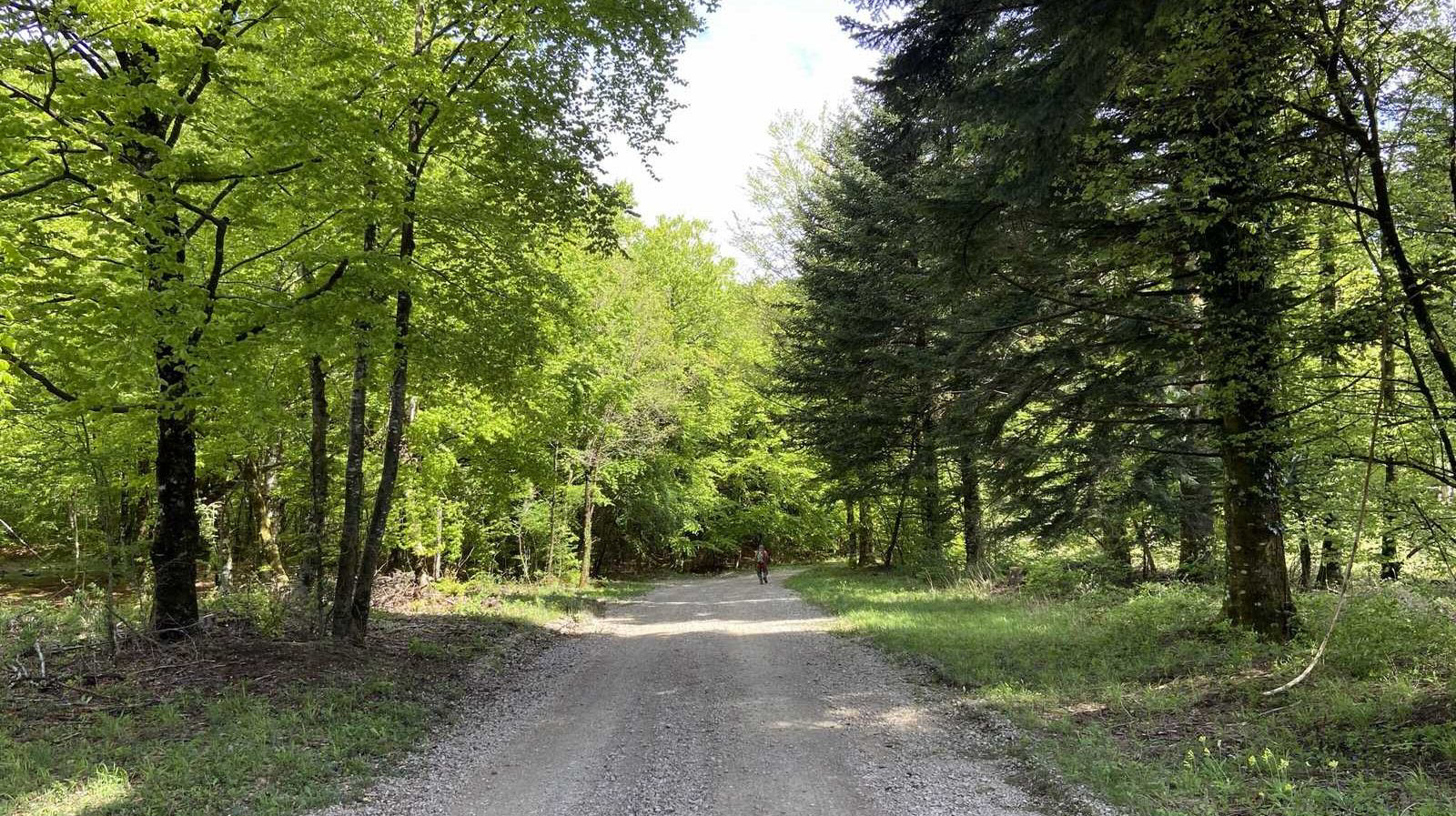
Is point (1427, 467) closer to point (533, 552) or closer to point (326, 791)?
point (326, 791)

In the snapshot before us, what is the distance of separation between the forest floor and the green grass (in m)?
5.59

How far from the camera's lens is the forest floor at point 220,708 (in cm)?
487

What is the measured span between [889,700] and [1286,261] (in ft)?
20.4

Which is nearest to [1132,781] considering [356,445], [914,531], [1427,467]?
[1427,467]

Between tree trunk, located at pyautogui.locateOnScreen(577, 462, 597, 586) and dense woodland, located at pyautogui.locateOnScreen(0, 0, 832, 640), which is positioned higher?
dense woodland, located at pyautogui.locateOnScreen(0, 0, 832, 640)

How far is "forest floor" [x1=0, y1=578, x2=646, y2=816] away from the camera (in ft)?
16.0

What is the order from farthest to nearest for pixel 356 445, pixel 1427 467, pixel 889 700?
pixel 356 445 → pixel 889 700 → pixel 1427 467

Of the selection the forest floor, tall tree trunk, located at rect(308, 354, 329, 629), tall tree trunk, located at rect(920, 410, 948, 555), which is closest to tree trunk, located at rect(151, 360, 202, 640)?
the forest floor

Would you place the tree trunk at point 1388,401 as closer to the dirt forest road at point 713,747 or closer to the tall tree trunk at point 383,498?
the dirt forest road at point 713,747

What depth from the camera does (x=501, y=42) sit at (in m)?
9.21

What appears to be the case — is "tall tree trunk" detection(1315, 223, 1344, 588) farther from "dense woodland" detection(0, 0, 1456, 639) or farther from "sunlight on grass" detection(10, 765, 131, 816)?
"sunlight on grass" detection(10, 765, 131, 816)

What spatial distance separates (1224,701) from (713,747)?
4.40m

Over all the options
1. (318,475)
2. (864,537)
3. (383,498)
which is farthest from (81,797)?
(864,537)

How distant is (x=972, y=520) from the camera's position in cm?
1742
